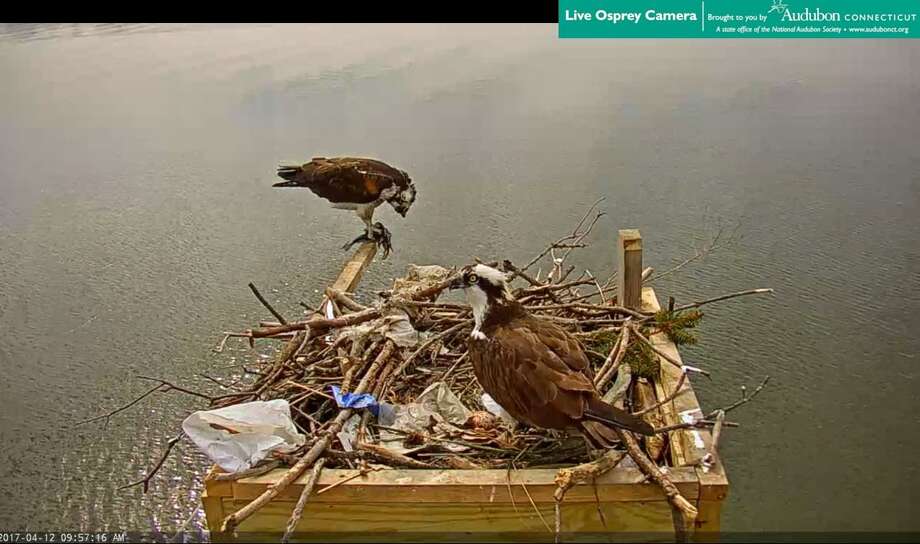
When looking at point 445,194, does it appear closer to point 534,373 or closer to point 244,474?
point 534,373

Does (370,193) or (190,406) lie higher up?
(370,193)

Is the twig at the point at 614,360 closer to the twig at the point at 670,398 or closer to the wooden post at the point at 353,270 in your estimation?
the twig at the point at 670,398

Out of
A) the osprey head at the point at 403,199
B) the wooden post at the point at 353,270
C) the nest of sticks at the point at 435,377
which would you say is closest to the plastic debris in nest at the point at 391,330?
the nest of sticks at the point at 435,377

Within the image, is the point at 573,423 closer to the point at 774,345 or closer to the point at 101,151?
the point at 774,345

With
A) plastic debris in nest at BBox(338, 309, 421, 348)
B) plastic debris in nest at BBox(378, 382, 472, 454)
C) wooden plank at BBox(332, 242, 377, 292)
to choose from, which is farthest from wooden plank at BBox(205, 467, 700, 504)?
wooden plank at BBox(332, 242, 377, 292)

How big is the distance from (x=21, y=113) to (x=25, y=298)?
0.47 m

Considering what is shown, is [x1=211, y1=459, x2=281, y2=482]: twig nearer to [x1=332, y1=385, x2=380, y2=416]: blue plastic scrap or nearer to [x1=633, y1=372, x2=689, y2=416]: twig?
[x1=332, y1=385, x2=380, y2=416]: blue plastic scrap

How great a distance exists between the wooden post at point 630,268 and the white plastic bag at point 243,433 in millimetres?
755

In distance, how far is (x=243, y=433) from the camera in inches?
50.9

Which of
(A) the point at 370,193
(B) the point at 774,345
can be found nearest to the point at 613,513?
(B) the point at 774,345

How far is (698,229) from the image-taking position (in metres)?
2.09

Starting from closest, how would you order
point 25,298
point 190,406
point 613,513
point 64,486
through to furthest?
point 613,513 → point 64,486 → point 190,406 → point 25,298

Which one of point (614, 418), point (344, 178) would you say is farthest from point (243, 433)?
point (344, 178)

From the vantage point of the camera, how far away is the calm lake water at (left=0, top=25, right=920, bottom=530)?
1761mm
